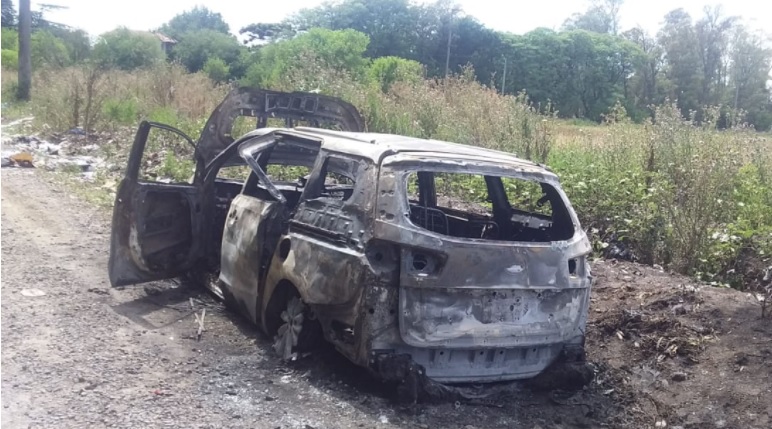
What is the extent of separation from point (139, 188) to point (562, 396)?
160 inches

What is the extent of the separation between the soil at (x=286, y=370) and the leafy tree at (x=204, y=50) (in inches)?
1696

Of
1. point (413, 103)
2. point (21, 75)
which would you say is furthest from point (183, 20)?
point (413, 103)

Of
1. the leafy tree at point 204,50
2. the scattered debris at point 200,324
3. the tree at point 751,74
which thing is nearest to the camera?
the scattered debris at point 200,324

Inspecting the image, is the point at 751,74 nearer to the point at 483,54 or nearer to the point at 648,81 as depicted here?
the point at 648,81

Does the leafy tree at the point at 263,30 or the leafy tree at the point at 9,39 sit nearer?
the leafy tree at the point at 9,39

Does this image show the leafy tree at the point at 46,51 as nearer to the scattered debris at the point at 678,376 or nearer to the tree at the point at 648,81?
the tree at the point at 648,81

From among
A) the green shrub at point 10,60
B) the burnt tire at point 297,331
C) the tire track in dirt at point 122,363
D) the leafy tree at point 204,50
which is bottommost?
the tire track in dirt at point 122,363

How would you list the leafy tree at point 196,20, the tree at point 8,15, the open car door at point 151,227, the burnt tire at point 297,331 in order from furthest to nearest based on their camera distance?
the leafy tree at point 196,20
the tree at point 8,15
the open car door at point 151,227
the burnt tire at point 297,331

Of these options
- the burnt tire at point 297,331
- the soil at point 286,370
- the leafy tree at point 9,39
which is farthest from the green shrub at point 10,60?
the burnt tire at point 297,331

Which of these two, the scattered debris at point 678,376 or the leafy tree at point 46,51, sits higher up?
the leafy tree at point 46,51

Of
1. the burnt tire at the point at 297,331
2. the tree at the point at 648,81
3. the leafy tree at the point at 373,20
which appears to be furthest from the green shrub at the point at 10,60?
the burnt tire at the point at 297,331

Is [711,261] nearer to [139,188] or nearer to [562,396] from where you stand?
[562,396]

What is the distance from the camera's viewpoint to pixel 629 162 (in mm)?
10234

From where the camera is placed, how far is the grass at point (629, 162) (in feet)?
25.4
